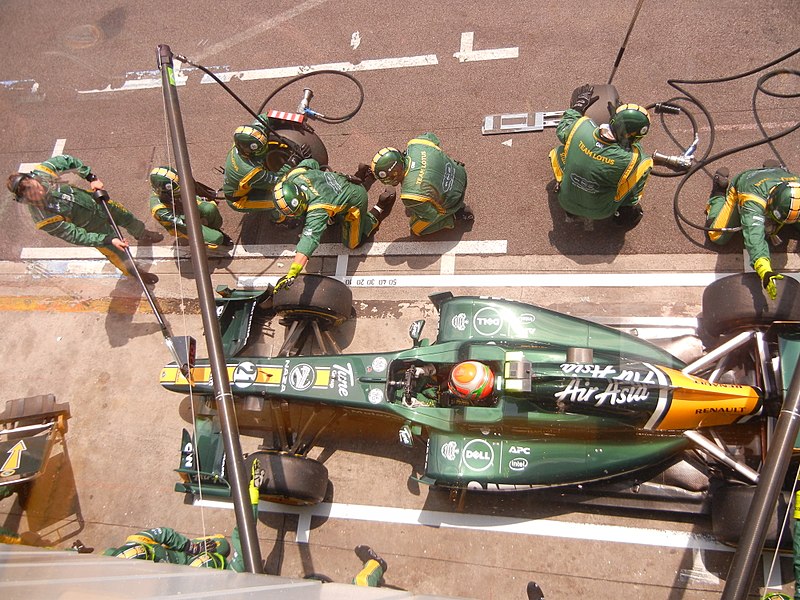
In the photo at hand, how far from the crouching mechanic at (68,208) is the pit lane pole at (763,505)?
6270 mm

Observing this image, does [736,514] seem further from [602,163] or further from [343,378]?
[343,378]

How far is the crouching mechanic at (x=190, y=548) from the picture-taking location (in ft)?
16.8

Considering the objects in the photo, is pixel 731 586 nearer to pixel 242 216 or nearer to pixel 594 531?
pixel 594 531

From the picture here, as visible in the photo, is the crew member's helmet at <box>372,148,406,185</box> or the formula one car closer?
the formula one car

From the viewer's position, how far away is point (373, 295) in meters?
7.02

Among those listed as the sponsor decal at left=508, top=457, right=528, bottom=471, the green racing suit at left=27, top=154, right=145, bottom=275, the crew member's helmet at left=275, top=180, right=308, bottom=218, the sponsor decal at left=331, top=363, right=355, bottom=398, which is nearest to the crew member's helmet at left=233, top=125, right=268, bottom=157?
the crew member's helmet at left=275, top=180, right=308, bottom=218

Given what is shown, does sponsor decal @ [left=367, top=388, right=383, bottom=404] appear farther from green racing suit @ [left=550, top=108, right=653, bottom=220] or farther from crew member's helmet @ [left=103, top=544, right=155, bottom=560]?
green racing suit @ [left=550, top=108, right=653, bottom=220]

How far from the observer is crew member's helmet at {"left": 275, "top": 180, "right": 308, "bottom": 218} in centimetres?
597

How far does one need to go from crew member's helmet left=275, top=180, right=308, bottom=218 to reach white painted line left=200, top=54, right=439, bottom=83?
3198mm

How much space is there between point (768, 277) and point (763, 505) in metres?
2.33

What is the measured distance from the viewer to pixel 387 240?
7320mm

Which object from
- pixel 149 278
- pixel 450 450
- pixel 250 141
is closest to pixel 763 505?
pixel 450 450

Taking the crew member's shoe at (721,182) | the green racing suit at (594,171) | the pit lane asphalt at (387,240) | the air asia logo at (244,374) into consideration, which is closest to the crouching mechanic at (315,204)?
the pit lane asphalt at (387,240)

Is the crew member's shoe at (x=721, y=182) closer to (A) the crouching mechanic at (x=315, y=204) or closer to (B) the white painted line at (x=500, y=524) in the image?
(B) the white painted line at (x=500, y=524)
